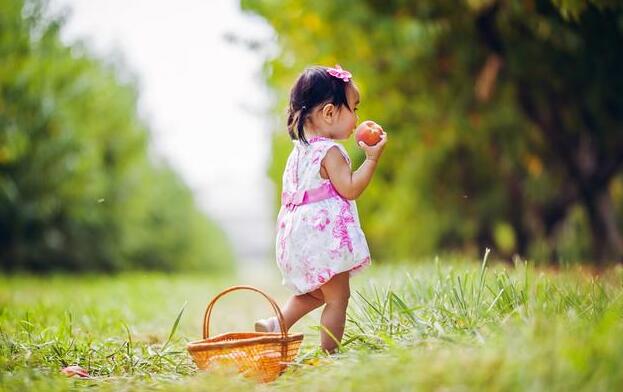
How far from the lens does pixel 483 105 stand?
9.88 m

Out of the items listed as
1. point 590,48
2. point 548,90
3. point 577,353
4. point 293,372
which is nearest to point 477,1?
point 590,48

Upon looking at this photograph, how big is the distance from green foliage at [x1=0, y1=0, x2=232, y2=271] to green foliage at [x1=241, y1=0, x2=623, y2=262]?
502 cm

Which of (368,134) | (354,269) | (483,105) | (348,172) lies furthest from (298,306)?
(483,105)

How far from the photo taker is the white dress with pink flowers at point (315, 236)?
3.45m

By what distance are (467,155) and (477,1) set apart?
5026 mm

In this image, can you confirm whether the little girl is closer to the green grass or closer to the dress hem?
the dress hem

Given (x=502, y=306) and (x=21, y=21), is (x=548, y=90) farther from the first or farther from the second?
(x=21, y=21)

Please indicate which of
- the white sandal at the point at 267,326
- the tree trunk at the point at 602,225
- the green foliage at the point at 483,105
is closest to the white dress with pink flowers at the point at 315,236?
the white sandal at the point at 267,326

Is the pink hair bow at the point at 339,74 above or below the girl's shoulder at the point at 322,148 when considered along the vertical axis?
above

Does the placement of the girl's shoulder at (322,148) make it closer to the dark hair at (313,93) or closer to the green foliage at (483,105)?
the dark hair at (313,93)

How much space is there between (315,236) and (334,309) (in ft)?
1.25

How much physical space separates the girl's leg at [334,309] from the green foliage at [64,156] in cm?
882

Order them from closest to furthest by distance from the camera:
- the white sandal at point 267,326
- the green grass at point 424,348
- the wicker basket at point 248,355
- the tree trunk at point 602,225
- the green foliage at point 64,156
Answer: the green grass at point 424,348, the wicker basket at point 248,355, the white sandal at point 267,326, the tree trunk at point 602,225, the green foliage at point 64,156

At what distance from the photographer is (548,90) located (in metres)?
9.51
